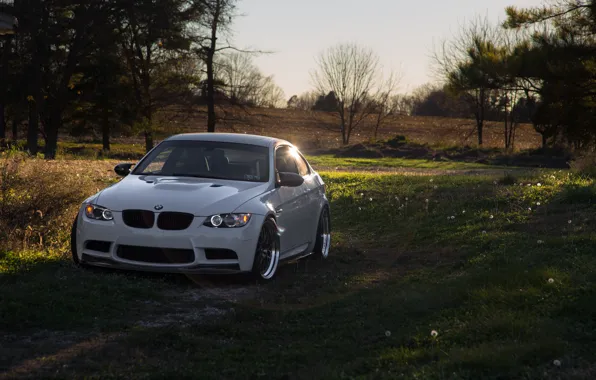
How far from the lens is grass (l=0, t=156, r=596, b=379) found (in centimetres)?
539

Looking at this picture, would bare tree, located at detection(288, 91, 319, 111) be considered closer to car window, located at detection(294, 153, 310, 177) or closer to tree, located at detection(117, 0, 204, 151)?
tree, located at detection(117, 0, 204, 151)

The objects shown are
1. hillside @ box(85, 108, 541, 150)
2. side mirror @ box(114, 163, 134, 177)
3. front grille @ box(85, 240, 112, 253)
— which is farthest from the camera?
hillside @ box(85, 108, 541, 150)

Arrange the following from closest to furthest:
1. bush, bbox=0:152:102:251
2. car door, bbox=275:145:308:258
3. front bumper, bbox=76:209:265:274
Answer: front bumper, bbox=76:209:265:274 → car door, bbox=275:145:308:258 → bush, bbox=0:152:102:251

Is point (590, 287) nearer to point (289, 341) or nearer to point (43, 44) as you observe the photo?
point (289, 341)

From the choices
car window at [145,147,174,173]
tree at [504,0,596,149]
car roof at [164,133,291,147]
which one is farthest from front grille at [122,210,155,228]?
tree at [504,0,596,149]

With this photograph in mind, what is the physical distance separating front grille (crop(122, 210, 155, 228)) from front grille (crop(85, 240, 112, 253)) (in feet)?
0.99

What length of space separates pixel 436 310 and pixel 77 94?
45.8 m

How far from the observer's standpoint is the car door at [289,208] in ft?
31.0

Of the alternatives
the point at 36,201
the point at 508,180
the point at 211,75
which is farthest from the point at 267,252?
the point at 211,75

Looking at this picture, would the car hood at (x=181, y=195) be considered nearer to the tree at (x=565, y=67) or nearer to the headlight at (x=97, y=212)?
the headlight at (x=97, y=212)

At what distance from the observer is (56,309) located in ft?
22.4

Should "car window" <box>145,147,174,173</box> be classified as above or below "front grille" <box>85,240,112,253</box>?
above

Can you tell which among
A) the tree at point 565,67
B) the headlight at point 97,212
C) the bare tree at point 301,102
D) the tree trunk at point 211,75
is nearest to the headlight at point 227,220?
the headlight at point 97,212

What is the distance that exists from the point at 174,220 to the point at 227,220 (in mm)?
525
